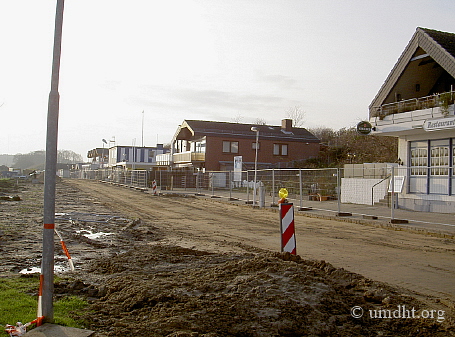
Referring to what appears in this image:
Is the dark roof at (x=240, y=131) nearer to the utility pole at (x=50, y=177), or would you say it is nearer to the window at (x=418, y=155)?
the window at (x=418, y=155)

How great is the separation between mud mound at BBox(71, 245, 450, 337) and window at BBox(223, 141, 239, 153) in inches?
1693

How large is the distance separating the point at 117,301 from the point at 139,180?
39993 mm

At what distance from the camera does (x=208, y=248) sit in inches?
398

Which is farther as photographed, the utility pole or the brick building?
the brick building

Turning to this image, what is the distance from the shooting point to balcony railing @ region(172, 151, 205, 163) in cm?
4928

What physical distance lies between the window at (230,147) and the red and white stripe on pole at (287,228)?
42060mm

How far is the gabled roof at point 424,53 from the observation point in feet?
65.7

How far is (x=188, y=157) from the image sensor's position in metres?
51.7

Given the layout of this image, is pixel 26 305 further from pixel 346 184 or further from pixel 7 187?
pixel 7 187

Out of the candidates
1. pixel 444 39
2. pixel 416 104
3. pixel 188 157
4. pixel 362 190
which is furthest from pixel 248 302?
pixel 188 157

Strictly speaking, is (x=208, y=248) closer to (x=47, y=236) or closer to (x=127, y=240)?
(x=127, y=240)

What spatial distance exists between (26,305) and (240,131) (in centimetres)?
4726

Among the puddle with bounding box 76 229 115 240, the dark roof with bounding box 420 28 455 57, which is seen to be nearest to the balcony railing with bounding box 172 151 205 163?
the dark roof with bounding box 420 28 455 57

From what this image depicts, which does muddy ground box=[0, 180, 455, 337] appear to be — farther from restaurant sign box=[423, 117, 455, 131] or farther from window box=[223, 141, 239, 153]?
window box=[223, 141, 239, 153]
